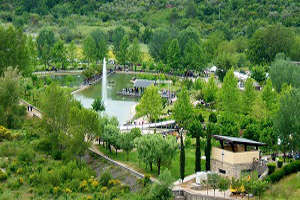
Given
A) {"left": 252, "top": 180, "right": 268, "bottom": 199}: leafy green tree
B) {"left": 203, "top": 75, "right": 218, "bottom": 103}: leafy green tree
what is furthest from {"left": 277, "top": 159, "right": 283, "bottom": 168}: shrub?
{"left": 203, "top": 75, "right": 218, "bottom": 103}: leafy green tree

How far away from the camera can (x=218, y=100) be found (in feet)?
162

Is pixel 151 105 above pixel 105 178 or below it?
above

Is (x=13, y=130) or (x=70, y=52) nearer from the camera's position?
(x=13, y=130)

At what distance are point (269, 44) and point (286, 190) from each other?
4408cm

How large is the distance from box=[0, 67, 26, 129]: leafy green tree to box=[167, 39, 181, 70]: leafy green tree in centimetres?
2794

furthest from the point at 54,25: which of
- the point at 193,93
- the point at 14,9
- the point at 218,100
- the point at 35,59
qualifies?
the point at 218,100

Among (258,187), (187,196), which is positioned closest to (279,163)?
(258,187)

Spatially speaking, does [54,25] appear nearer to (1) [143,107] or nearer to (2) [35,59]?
(2) [35,59]

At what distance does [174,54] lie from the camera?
6925 cm

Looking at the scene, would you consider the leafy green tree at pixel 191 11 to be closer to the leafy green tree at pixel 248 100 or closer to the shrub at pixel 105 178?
the leafy green tree at pixel 248 100

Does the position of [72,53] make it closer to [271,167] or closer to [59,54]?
[59,54]

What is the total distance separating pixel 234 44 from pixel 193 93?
2394cm

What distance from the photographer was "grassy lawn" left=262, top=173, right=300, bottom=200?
2859 centimetres

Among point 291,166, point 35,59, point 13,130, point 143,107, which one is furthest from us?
point 35,59
